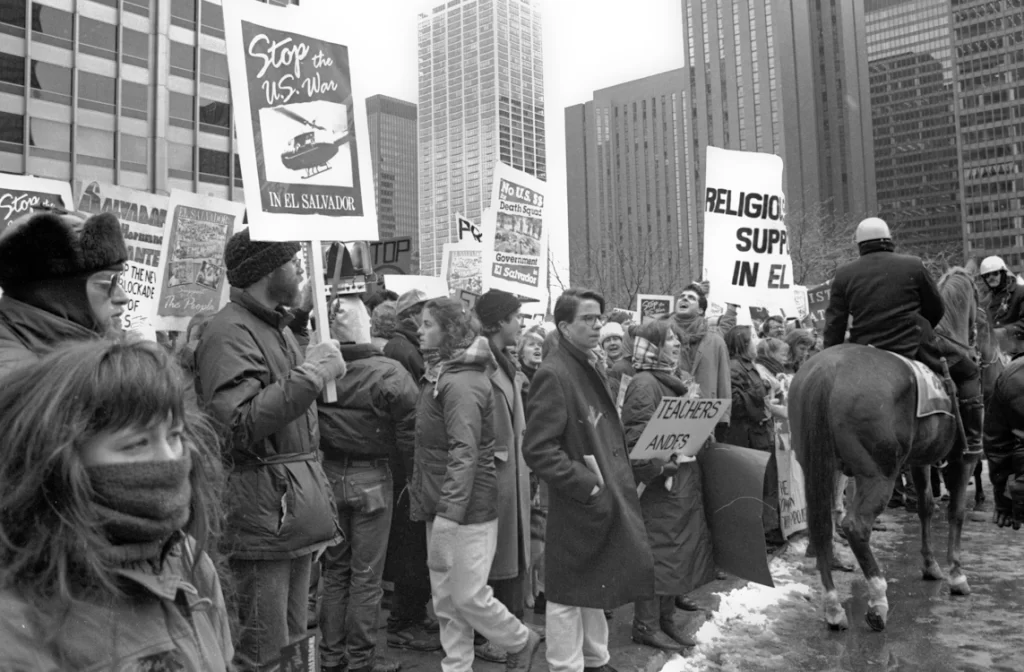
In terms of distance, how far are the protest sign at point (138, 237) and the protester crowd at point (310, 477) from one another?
2.03 m

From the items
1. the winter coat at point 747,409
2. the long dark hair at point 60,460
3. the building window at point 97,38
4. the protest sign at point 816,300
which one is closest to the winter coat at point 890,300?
the winter coat at point 747,409

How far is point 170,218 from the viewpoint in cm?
764

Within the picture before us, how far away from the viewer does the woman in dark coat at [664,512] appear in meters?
5.34

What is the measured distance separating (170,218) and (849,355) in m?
5.91

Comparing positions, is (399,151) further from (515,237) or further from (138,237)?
(138,237)

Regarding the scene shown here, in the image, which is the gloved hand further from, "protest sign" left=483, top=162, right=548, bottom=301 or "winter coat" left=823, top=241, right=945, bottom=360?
"protest sign" left=483, top=162, right=548, bottom=301

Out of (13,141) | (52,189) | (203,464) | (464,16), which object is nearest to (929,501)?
(203,464)

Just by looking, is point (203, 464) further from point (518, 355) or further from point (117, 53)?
point (117, 53)

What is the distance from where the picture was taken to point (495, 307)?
5469 millimetres

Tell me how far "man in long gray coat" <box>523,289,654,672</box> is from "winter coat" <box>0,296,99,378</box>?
7.84 feet

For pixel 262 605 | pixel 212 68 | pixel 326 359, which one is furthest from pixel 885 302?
pixel 212 68

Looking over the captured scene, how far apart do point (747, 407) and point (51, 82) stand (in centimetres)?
4754

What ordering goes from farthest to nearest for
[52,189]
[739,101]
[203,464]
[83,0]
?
[739,101] → [83,0] → [52,189] → [203,464]

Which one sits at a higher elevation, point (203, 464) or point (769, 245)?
point (769, 245)
